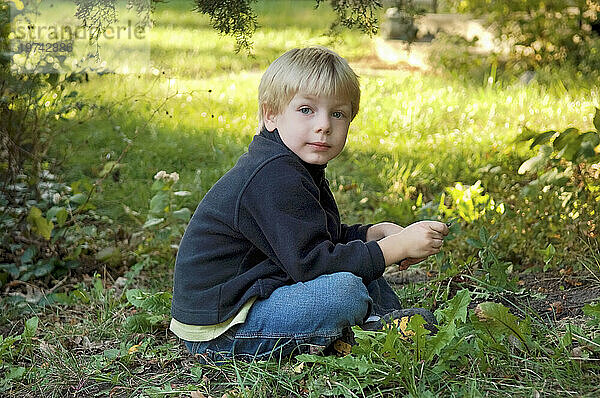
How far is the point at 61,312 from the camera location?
3111 millimetres

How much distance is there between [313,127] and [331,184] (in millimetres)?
2306

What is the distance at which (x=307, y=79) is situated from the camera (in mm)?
2354

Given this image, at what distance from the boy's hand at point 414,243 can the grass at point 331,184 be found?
0.87 feet

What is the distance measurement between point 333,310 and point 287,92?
2.30 ft

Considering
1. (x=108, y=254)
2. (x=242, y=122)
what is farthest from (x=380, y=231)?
(x=242, y=122)

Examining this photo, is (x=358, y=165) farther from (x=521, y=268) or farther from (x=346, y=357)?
(x=346, y=357)

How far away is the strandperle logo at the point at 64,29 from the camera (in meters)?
3.23

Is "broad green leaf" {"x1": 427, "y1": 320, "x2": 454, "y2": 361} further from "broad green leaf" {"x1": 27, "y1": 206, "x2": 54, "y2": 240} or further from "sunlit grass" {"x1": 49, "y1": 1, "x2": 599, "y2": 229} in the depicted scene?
"broad green leaf" {"x1": 27, "y1": 206, "x2": 54, "y2": 240}

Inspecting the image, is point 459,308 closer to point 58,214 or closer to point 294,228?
point 294,228

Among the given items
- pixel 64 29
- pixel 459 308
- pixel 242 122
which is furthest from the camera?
pixel 242 122

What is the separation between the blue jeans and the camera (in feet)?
Answer: 7.41

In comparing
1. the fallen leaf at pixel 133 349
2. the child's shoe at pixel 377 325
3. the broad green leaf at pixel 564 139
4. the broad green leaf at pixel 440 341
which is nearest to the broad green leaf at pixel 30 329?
the fallen leaf at pixel 133 349

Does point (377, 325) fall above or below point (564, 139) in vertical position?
below

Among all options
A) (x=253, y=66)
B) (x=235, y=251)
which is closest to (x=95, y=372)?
(x=235, y=251)
